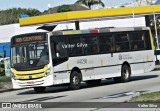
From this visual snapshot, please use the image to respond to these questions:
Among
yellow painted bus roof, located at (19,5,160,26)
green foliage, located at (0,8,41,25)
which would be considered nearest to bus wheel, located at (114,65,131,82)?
yellow painted bus roof, located at (19,5,160,26)

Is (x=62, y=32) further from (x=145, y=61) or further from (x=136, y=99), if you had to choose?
(x=136, y=99)

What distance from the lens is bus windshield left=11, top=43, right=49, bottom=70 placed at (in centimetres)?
2195

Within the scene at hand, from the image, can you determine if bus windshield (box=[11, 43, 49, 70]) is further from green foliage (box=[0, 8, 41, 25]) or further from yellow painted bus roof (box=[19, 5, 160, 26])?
green foliage (box=[0, 8, 41, 25])

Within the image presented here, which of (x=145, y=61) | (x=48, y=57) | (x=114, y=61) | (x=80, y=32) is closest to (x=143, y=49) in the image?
(x=145, y=61)

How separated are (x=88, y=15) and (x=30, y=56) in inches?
975

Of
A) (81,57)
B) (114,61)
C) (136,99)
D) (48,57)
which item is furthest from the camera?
(114,61)

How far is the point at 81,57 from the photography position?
2359 centimetres

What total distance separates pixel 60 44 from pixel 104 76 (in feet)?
11.3

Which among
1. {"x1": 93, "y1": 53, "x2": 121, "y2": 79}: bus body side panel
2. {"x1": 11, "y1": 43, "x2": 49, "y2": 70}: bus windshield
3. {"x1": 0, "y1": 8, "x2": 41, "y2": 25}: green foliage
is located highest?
{"x1": 0, "y1": 8, "x2": 41, "y2": 25}: green foliage

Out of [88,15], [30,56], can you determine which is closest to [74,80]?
[30,56]

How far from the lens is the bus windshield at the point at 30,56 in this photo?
2195cm

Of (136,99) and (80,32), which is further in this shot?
(80,32)

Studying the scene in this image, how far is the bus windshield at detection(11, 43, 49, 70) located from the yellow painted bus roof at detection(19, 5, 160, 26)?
22.7m

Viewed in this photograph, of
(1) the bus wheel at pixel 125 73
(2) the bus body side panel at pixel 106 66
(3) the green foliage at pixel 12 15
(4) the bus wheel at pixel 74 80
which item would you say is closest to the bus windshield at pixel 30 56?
(4) the bus wheel at pixel 74 80
